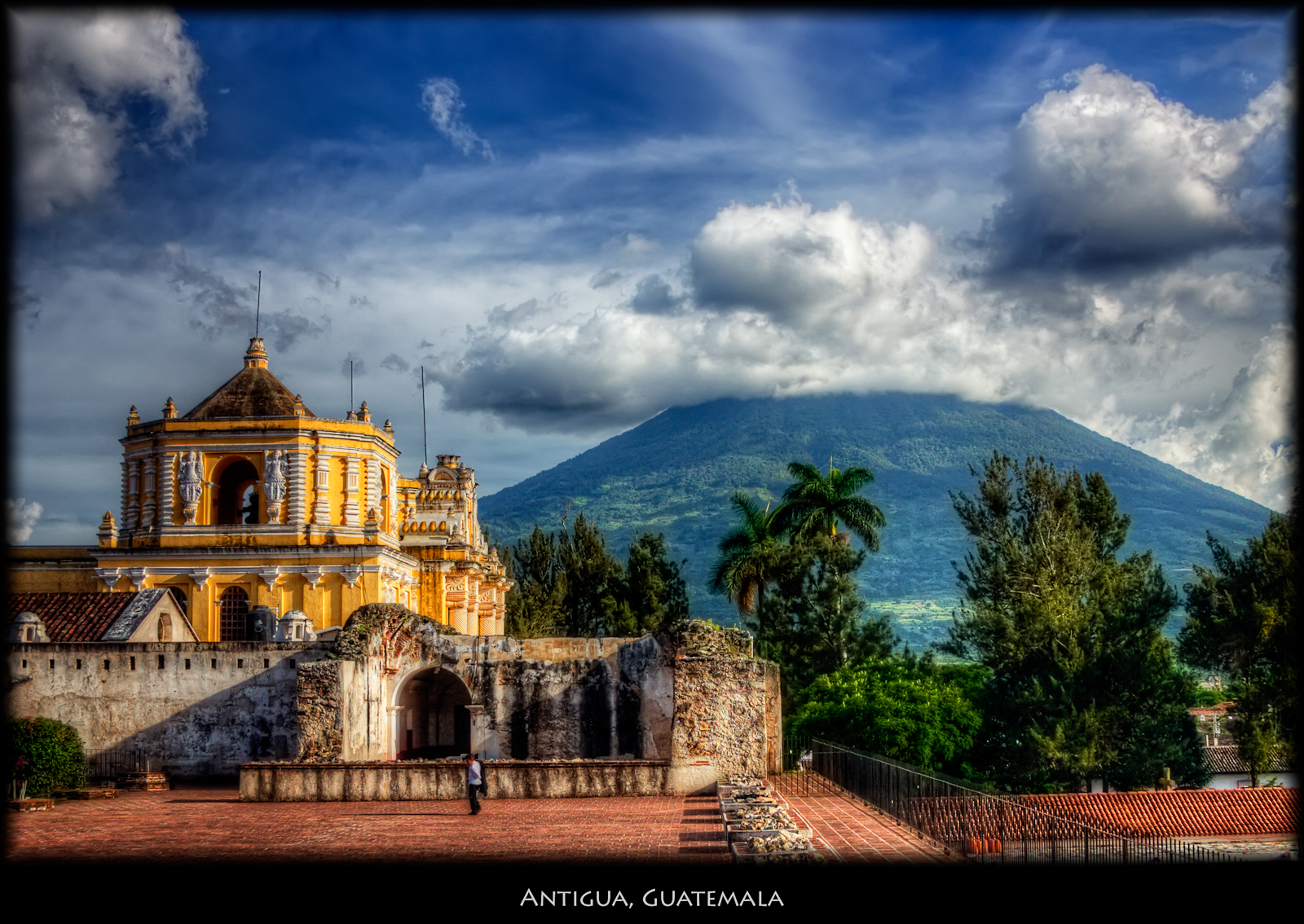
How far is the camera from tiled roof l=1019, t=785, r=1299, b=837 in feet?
86.1

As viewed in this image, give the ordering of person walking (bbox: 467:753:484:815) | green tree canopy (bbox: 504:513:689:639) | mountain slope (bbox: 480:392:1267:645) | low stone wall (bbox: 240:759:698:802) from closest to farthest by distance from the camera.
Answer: person walking (bbox: 467:753:484:815), low stone wall (bbox: 240:759:698:802), green tree canopy (bbox: 504:513:689:639), mountain slope (bbox: 480:392:1267:645)

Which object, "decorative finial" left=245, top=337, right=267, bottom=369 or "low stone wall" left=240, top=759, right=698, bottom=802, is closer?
"low stone wall" left=240, top=759, right=698, bottom=802

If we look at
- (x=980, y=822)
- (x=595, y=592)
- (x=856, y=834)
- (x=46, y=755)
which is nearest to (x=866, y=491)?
(x=595, y=592)

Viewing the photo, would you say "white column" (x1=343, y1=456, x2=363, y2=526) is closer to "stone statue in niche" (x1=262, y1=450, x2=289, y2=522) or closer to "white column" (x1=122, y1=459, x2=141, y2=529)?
"stone statue in niche" (x1=262, y1=450, x2=289, y2=522)

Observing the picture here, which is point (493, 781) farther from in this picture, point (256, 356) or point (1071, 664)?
point (256, 356)

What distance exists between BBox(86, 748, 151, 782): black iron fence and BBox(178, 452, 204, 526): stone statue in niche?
12788mm

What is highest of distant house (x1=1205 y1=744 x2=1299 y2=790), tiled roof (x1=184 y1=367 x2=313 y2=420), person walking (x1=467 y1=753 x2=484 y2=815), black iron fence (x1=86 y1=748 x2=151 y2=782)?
tiled roof (x1=184 y1=367 x2=313 y2=420)

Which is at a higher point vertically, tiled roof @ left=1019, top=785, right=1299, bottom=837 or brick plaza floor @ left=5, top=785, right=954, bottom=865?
brick plaza floor @ left=5, top=785, right=954, bottom=865

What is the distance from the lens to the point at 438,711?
30.7 meters

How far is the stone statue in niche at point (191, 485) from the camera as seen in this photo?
37.1 meters

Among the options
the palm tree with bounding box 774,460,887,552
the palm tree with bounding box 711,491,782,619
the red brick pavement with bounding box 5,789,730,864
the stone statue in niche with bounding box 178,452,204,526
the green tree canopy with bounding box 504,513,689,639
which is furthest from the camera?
the green tree canopy with bounding box 504,513,689,639

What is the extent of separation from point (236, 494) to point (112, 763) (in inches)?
624

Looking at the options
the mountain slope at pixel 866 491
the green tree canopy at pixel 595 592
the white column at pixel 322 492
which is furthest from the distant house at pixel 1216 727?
the mountain slope at pixel 866 491

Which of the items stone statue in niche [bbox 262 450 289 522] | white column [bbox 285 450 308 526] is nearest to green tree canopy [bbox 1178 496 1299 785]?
white column [bbox 285 450 308 526]
